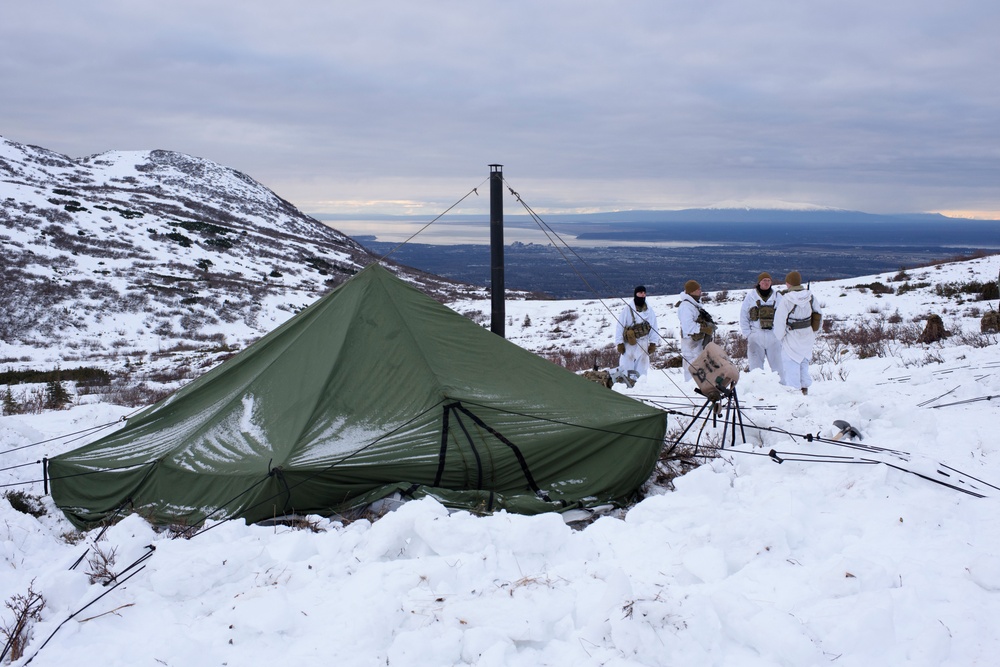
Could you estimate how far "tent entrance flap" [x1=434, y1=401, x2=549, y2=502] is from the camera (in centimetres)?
543

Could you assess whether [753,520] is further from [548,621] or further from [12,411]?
[12,411]

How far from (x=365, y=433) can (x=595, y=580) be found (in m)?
2.51

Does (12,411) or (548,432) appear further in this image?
(12,411)

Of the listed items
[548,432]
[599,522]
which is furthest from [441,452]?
[599,522]

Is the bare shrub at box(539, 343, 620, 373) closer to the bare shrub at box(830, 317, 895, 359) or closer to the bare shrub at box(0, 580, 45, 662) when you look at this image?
the bare shrub at box(830, 317, 895, 359)

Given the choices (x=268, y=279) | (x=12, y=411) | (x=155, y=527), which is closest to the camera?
(x=155, y=527)

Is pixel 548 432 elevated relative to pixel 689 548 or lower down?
elevated

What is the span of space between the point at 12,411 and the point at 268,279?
27360 mm

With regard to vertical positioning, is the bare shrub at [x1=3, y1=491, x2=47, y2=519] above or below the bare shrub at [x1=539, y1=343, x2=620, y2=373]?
above

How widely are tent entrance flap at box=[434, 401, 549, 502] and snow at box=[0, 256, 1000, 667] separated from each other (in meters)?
0.77

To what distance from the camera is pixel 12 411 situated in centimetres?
1081

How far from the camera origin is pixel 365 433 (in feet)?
18.3

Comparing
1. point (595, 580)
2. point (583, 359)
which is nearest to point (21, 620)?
point (595, 580)

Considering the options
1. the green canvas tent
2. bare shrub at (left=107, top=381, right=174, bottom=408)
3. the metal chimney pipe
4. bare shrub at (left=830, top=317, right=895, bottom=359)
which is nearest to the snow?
the green canvas tent
